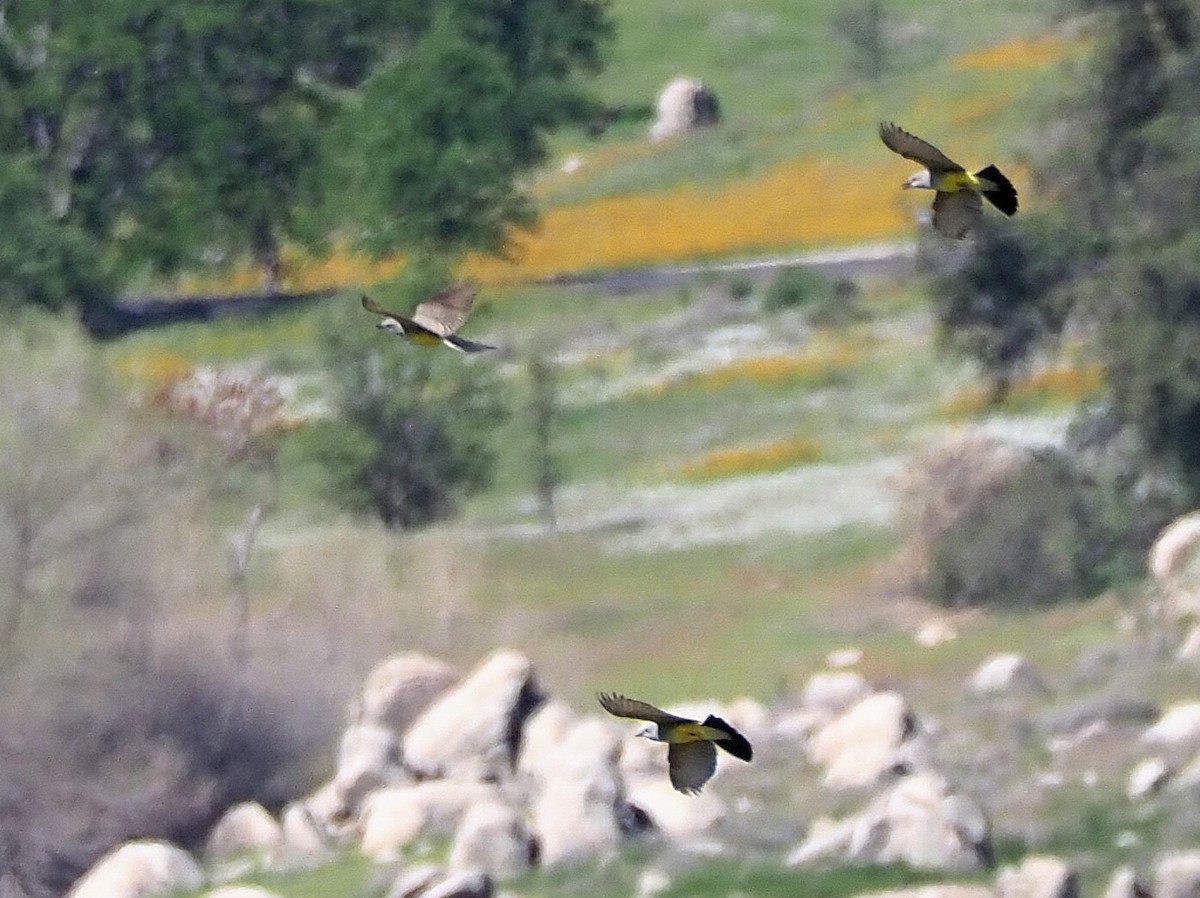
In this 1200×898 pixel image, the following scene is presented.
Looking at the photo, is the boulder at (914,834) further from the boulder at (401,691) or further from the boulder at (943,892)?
the boulder at (401,691)


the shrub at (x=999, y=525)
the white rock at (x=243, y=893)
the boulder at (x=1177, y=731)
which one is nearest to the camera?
the white rock at (x=243, y=893)

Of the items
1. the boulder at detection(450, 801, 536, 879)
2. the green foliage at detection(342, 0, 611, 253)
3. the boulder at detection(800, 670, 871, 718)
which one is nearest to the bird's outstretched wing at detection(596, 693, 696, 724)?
the boulder at detection(450, 801, 536, 879)

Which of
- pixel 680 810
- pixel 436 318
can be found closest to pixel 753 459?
pixel 680 810

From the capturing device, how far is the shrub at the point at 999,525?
32.9 metres

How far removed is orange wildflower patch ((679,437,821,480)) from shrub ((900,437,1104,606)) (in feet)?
9.64

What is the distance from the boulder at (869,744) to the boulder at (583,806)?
1967 millimetres

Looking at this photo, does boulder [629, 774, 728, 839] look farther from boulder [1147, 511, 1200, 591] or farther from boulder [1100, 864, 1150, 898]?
boulder [1147, 511, 1200, 591]

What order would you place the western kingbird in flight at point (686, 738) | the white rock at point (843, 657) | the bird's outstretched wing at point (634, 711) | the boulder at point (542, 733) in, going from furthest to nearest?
the white rock at point (843, 657)
the boulder at point (542, 733)
the western kingbird in flight at point (686, 738)
the bird's outstretched wing at point (634, 711)

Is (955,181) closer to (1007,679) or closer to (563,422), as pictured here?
(1007,679)

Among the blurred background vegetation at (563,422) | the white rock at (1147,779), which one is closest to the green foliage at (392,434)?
the blurred background vegetation at (563,422)

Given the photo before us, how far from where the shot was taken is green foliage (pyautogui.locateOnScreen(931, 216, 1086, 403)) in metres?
33.7

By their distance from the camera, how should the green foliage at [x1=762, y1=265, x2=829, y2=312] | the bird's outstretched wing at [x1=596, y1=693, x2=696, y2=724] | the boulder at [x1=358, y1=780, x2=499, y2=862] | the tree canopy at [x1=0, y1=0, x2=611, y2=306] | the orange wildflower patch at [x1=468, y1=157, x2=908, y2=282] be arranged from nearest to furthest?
the bird's outstretched wing at [x1=596, y1=693, x2=696, y2=724]
the boulder at [x1=358, y1=780, x2=499, y2=862]
the green foliage at [x1=762, y1=265, x2=829, y2=312]
the orange wildflower patch at [x1=468, y1=157, x2=908, y2=282]
the tree canopy at [x1=0, y1=0, x2=611, y2=306]

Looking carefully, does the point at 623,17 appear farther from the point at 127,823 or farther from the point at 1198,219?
the point at 127,823

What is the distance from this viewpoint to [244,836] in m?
27.1
